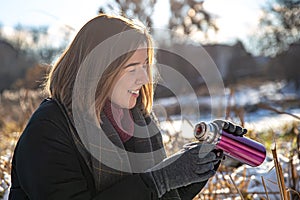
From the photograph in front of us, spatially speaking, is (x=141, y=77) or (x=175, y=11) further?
(x=175, y=11)

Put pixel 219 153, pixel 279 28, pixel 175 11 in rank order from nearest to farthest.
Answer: pixel 219 153 < pixel 175 11 < pixel 279 28

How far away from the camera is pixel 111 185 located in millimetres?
1762

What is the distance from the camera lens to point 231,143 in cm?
171

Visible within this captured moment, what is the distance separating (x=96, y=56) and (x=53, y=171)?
442 mm

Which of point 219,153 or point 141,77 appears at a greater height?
point 141,77

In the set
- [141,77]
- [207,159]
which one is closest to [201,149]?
[207,159]

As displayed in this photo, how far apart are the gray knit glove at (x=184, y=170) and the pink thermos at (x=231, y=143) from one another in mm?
38

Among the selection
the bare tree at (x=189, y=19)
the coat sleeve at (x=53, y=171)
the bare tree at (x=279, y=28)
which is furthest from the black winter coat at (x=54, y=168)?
the bare tree at (x=279, y=28)

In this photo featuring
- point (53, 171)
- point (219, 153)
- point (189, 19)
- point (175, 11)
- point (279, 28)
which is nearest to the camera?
point (53, 171)

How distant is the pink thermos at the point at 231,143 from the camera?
1.64 metres

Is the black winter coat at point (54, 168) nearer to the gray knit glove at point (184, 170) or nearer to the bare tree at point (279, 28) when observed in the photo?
the gray knit glove at point (184, 170)

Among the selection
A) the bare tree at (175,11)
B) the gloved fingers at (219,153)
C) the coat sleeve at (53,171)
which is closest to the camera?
the coat sleeve at (53,171)

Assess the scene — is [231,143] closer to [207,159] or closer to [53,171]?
[207,159]

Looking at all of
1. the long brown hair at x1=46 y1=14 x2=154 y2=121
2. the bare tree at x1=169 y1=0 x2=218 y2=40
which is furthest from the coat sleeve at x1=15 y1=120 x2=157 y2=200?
the bare tree at x1=169 y1=0 x2=218 y2=40
